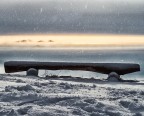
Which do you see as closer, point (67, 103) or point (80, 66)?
point (67, 103)

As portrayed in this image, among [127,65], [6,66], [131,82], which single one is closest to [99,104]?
[131,82]

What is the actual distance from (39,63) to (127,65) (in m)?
4.29

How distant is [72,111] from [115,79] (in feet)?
25.6

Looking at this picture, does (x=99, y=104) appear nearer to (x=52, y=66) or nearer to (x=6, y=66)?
(x=52, y=66)

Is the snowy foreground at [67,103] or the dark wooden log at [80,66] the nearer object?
the snowy foreground at [67,103]

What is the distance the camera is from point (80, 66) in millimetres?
17031

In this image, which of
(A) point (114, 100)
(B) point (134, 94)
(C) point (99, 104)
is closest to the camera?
(C) point (99, 104)

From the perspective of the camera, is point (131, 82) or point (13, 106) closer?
point (13, 106)

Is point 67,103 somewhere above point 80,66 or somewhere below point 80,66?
below

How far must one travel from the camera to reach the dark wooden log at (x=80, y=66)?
16250 mm

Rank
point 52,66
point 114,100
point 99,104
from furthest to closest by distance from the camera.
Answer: point 52,66, point 114,100, point 99,104

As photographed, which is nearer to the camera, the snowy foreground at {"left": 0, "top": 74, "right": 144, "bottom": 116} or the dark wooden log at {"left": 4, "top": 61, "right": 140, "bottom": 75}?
the snowy foreground at {"left": 0, "top": 74, "right": 144, "bottom": 116}

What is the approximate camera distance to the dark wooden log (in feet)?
53.3

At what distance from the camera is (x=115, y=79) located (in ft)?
50.9
